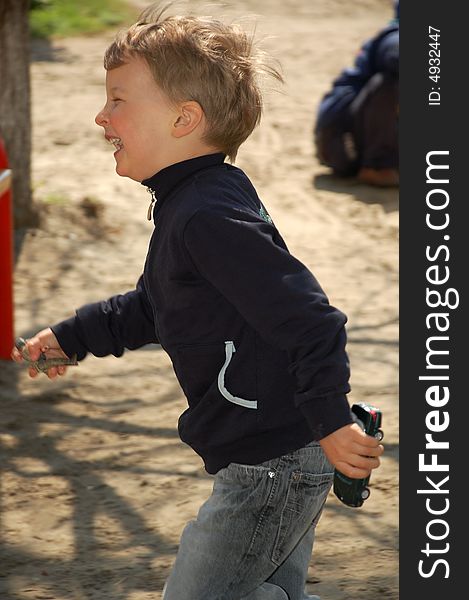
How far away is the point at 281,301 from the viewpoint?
228 cm

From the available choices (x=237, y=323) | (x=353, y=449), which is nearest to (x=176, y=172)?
(x=237, y=323)

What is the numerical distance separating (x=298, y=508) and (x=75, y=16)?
12.6 meters

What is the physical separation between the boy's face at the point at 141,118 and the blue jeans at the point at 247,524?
2.21 feet

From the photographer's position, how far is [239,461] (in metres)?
2.46

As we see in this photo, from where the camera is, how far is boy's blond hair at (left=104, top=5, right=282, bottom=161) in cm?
251

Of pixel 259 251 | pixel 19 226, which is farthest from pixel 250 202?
pixel 19 226

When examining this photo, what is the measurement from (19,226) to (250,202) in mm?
4453

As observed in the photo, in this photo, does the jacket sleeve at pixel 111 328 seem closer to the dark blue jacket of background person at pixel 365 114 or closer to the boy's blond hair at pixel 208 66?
the boy's blond hair at pixel 208 66

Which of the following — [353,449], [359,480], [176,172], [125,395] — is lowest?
[125,395]

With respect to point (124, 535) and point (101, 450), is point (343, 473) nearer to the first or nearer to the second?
point (124, 535)

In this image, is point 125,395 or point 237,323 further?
point 125,395

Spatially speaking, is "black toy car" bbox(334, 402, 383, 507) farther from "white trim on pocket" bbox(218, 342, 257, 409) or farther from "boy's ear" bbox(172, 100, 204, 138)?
"boy's ear" bbox(172, 100, 204, 138)

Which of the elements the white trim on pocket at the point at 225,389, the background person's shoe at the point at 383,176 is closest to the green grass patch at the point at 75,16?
the background person's shoe at the point at 383,176

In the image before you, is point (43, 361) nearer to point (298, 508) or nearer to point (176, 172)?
point (176, 172)
